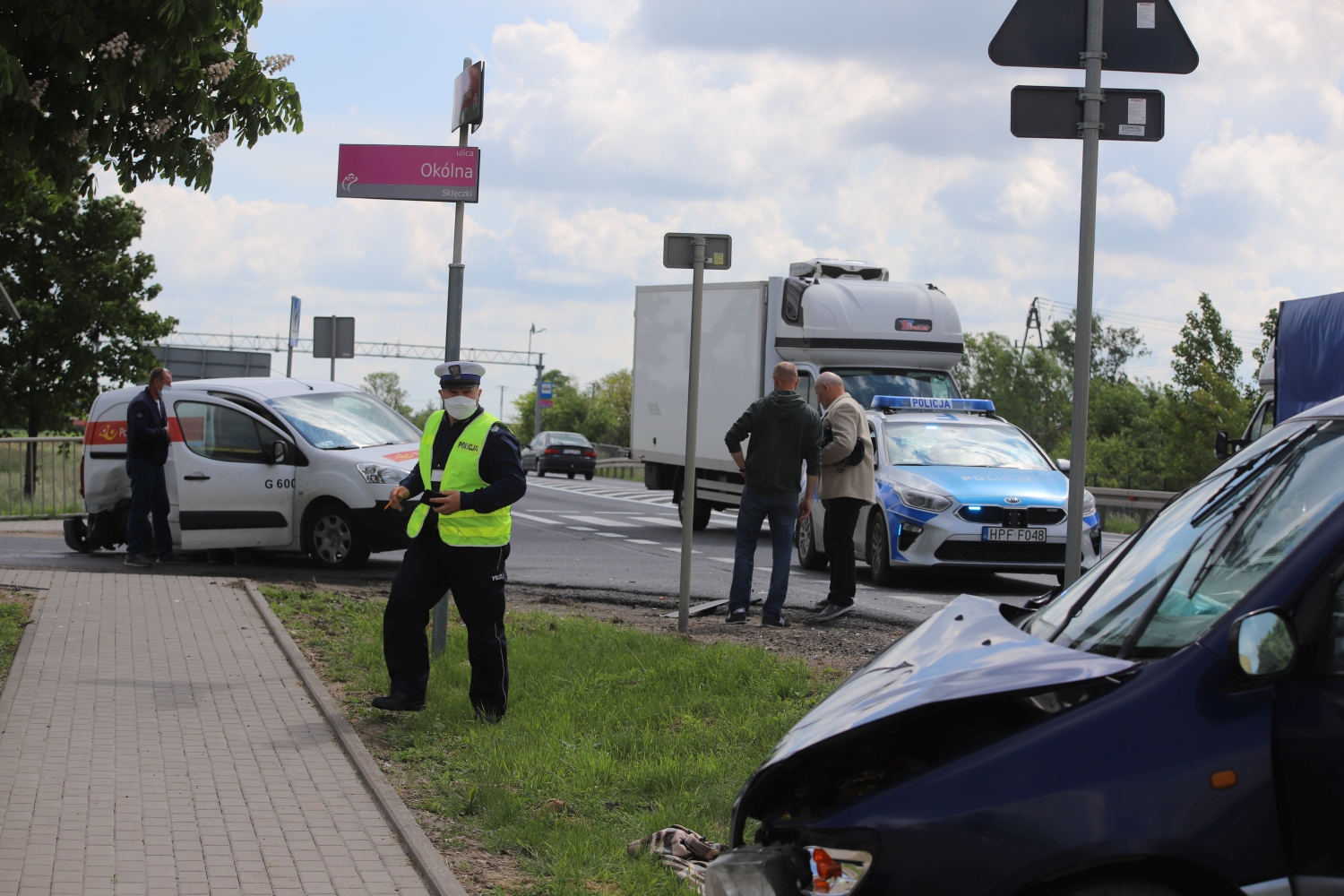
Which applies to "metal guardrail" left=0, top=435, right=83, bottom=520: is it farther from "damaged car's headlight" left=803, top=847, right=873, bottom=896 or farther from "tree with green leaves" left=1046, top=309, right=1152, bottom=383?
"tree with green leaves" left=1046, top=309, right=1152, bottom=383

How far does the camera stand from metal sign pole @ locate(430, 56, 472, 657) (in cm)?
834

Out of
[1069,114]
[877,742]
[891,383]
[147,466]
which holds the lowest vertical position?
[877,742]

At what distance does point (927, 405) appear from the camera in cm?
1466

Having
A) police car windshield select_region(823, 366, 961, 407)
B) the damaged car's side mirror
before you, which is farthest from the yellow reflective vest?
police car windshield select_region(823, 366, 961, 407)

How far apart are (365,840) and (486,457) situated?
2.34 m

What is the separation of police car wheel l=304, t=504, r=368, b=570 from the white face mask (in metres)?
6.66

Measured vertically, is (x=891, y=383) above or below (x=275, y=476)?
above

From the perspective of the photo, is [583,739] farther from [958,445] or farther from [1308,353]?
[1308,353]

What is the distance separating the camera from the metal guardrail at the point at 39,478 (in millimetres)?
19625

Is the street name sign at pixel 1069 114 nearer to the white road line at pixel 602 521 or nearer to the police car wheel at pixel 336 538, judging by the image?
the police car wheel at pixel 336 538

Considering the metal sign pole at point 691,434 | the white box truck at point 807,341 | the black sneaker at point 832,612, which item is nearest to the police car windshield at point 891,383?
the white box truck at point 807,341

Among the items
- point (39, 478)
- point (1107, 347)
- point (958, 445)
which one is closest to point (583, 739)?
point (958, 445)

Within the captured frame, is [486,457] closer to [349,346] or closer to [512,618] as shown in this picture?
[512,618]

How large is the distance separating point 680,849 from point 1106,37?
12.1 ft
